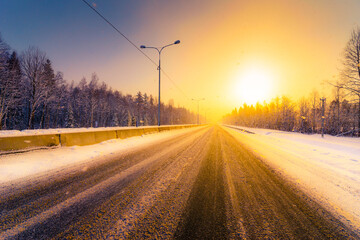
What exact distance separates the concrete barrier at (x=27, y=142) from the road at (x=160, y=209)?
8.42 feet

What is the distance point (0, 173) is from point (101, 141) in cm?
482

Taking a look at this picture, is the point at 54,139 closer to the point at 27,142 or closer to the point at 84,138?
the point at 27,142

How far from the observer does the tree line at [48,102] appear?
21391 mm

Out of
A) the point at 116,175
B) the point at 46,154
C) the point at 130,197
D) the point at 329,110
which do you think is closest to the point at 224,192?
the point at 130,197

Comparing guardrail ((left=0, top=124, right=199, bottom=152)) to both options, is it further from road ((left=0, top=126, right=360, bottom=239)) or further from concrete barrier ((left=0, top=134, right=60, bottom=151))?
road ((left=0, top=126, right=360, bottom=239))

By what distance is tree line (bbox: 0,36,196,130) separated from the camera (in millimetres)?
21391

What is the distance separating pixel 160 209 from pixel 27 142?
18.9 ft

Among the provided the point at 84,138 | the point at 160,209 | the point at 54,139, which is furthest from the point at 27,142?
the point at 160,209

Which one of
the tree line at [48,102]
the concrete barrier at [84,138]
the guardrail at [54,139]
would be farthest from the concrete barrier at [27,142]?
the tree line at [48,102]

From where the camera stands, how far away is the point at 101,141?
793 cm

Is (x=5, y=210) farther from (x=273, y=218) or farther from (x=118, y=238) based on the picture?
(x=273, y=218)

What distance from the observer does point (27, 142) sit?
4.76m

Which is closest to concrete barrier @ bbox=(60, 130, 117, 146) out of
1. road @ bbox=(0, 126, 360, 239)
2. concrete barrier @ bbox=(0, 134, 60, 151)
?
concrete barrier @ bbox=(0, 134, 60, 151)

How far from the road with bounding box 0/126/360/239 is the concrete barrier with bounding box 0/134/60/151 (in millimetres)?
2568
